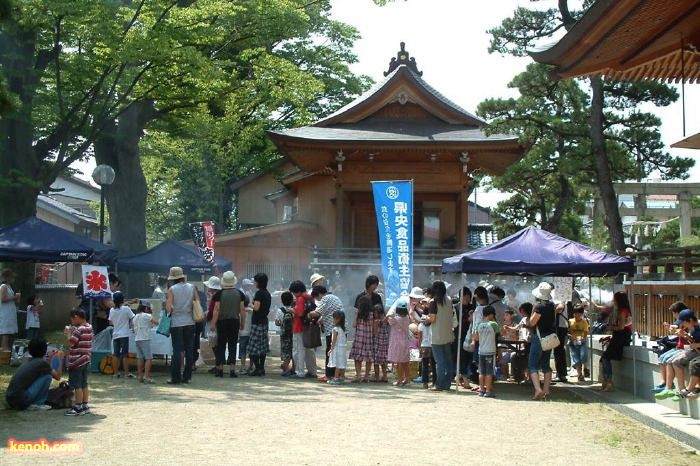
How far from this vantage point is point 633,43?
8.02 meters

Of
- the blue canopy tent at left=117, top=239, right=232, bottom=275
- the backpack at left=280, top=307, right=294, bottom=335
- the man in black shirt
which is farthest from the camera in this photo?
the blue canopy tent at left=117, top=239, right=232, bottom=275

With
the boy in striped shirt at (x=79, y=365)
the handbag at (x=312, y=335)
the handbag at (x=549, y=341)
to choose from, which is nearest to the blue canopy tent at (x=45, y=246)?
the handbag at (x=312, y=335)

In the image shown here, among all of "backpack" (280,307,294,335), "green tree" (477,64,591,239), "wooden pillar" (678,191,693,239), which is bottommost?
"backpack" (280,307,294,335)

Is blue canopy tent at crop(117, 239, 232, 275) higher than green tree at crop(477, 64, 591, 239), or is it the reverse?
green tree at crop(477, 64, 591, 239)

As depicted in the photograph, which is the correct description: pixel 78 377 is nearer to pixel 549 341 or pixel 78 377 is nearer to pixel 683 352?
pixel 549 341

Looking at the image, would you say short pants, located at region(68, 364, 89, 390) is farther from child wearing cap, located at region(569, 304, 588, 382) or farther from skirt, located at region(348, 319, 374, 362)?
child wearing cap, located at region(569, 304, 588, 382)

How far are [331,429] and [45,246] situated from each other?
7321 mm

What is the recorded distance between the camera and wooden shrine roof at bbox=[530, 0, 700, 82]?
22.9ft

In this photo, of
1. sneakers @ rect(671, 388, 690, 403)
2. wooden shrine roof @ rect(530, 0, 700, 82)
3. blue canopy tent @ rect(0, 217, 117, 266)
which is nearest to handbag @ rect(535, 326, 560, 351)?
sneakers @ rect(671, 388, 690, 403)

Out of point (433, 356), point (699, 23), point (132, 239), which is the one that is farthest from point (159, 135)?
point (699, 23)

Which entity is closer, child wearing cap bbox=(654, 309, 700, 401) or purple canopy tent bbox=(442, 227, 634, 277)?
child wearing cap bbox=(654, 309, 700, 401)

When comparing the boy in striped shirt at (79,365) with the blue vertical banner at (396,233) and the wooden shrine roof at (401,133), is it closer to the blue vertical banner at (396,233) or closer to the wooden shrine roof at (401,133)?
the blue vertical banner at (396,233)

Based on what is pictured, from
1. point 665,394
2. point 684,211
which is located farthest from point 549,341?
point 684,211

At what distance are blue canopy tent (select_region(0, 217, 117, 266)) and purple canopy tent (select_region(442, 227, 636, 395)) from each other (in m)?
6.23
